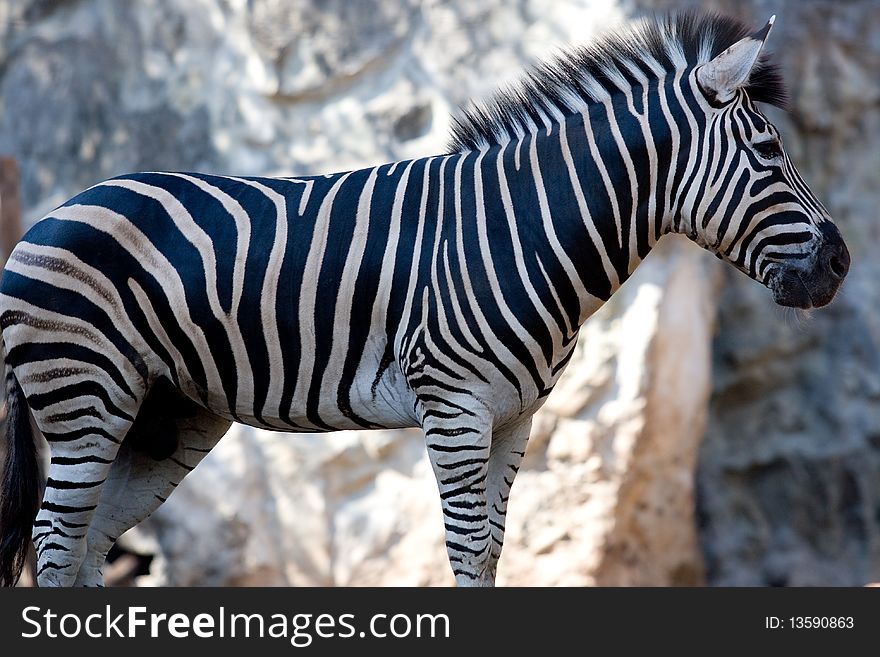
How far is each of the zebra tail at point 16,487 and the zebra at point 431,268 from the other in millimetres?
12

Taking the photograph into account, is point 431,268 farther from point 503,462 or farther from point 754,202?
point 754,202

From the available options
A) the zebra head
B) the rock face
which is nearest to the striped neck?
the zebra head

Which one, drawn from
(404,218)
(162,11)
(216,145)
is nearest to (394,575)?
(216,145)

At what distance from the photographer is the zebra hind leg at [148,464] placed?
153 inches

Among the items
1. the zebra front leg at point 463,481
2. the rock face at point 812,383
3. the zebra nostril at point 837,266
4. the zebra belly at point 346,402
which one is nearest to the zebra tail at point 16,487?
the zebra belly at point 346,402

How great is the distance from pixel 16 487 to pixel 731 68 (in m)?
3.10

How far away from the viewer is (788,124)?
7.77 m

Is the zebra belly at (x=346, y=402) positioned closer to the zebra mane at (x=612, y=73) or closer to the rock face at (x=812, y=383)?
the zebra mane at (x=612, y=73)

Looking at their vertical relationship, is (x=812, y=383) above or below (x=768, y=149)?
above

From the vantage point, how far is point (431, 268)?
3.41 m

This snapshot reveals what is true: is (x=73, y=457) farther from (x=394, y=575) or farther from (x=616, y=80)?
(x=394, y=575)

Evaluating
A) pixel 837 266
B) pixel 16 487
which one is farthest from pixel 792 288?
pixel 16 487

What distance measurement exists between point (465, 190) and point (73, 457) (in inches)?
68.9

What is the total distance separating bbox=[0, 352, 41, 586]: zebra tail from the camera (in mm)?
3732
